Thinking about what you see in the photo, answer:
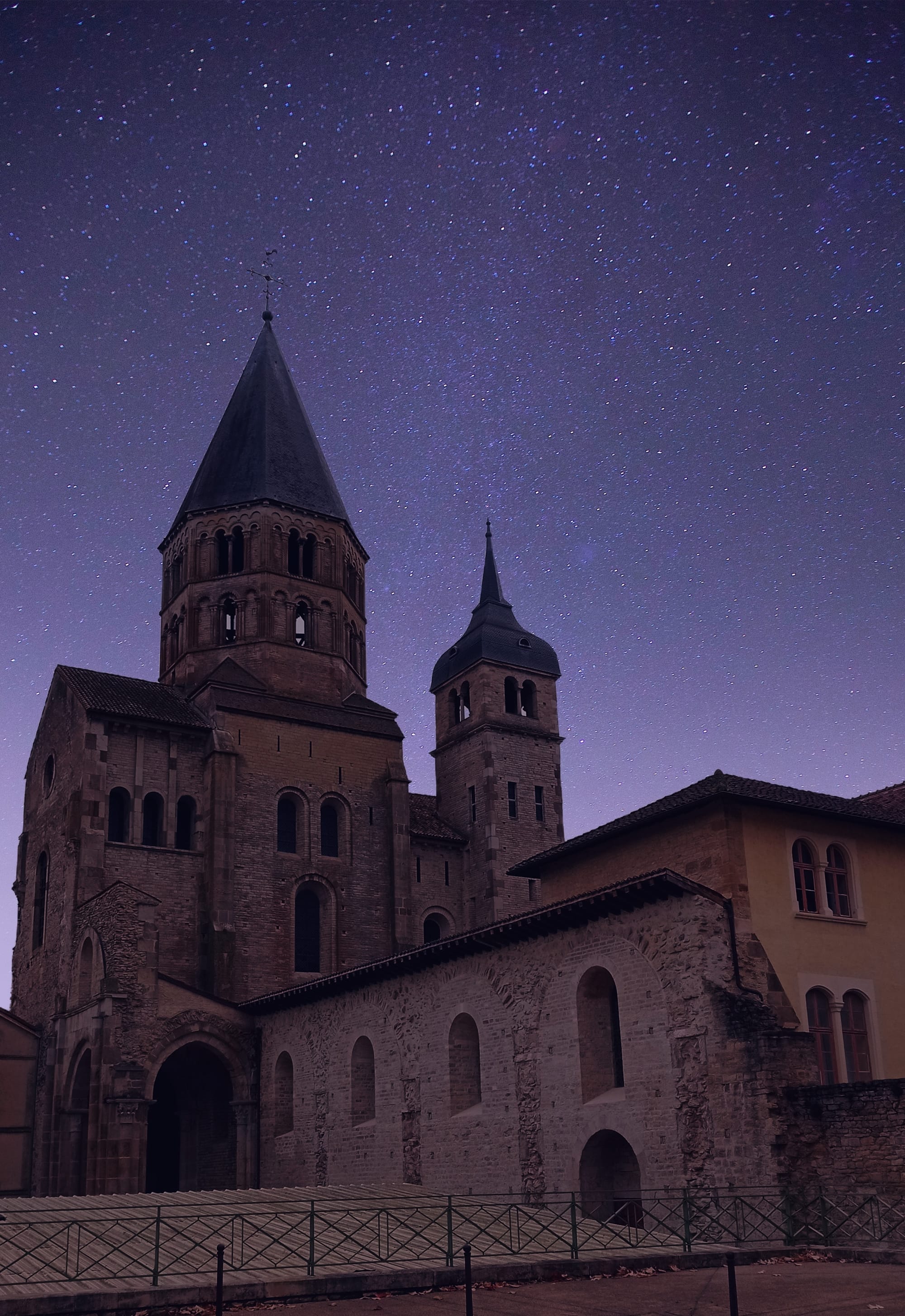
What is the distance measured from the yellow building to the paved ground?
611 centimetres

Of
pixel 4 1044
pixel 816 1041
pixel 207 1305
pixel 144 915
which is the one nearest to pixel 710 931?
pixel 816 1041

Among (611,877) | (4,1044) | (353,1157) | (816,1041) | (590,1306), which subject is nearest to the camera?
(590,1306)

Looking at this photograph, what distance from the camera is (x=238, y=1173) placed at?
31.8m

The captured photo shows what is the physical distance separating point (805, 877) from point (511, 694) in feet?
83.3

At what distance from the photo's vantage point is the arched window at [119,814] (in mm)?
35844

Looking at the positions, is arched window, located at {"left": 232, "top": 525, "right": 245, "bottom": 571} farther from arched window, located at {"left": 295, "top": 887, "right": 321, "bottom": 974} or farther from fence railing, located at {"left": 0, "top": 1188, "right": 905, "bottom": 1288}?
fence railing, located at {"left": 0, "top": 1188, "right": 905, "bottom": 1288}

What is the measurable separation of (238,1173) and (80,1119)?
4344 millimetres

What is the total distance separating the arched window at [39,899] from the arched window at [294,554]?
13.3 meters

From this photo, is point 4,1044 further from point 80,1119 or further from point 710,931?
point 710,931

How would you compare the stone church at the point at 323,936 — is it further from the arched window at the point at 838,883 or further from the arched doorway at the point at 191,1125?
the arched window at the point at 838,883

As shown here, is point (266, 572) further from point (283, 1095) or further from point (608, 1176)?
point (608, 1176)

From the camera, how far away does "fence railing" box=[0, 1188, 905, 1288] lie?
14.2 meters

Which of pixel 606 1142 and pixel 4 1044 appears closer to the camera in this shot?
pixel 606 1142

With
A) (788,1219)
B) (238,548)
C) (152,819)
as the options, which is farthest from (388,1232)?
(238,548)
